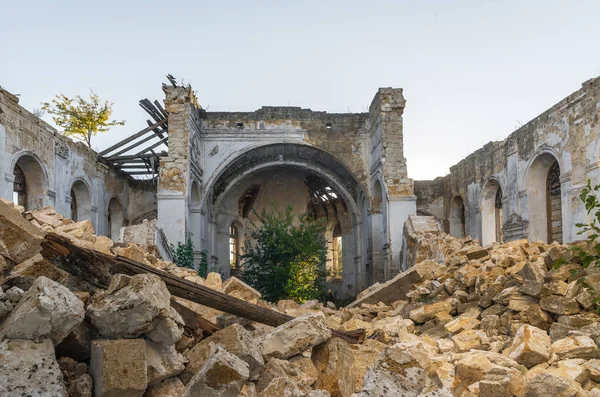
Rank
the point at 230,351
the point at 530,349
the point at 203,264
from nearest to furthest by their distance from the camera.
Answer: the point at 230,351 < the point at 530,349 < the point at 203,264

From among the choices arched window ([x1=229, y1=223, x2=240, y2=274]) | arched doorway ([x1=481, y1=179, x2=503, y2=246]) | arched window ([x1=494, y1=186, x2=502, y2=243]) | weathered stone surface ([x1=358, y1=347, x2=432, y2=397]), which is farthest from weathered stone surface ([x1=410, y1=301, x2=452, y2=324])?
arched window ([x1=229, y1=223, x2=240, y2=274])

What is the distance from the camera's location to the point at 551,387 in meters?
3.46

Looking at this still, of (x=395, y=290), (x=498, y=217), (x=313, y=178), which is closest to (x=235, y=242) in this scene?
(x=313, y=178)

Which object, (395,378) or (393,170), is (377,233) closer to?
(393,170)

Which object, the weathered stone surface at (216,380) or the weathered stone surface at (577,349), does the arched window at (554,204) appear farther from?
the weathered stone surface at (216,380)

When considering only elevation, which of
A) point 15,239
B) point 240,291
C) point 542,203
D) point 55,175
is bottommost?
point 240,291

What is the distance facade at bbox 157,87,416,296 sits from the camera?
12.9m

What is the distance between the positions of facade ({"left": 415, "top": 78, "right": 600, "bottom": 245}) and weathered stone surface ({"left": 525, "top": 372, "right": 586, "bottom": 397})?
412 centimetres

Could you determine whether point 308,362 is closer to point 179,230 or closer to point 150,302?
point 150,302

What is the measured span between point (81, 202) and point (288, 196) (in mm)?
8741

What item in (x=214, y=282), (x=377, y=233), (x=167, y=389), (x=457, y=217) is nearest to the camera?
(x=167, y=389)

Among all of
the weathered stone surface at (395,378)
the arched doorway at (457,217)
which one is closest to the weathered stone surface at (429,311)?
the weathered stone surface at (395,378)

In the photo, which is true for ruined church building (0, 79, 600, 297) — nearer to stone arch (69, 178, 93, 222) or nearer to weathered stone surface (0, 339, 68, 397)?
stone arch (69, 178, 93, 222)

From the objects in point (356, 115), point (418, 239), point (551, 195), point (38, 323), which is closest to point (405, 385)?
point (38, 323)
